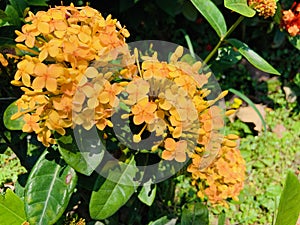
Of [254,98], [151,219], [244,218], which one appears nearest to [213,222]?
[244,218]

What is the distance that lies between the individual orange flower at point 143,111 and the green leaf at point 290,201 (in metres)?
0.49

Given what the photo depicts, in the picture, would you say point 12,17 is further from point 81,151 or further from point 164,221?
point 164,221

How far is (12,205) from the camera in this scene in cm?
135

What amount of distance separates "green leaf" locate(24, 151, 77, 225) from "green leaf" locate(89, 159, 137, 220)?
3.9 inches

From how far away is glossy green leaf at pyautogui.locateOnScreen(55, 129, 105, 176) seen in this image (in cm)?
136

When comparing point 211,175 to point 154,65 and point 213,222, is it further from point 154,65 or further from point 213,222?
point 213,222

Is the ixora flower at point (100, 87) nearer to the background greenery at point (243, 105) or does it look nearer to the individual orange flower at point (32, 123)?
the individual orange flower at point (32, 123)

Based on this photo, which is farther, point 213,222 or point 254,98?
point 254,98

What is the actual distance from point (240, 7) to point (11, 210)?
0.93 meters

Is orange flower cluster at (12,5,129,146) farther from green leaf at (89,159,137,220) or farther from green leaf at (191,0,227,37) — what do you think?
green leaf at (191,0,227,37)

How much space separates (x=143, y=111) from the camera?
1277mm

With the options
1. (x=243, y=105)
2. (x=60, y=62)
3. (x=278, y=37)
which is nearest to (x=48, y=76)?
(x=60, y=62)

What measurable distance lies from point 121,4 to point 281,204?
7.13 ft

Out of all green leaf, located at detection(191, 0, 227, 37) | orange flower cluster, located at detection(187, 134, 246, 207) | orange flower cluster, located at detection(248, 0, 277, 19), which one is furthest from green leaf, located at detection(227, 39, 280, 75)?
orange flower cluster, located at detection(187, 134, 246, 207)
